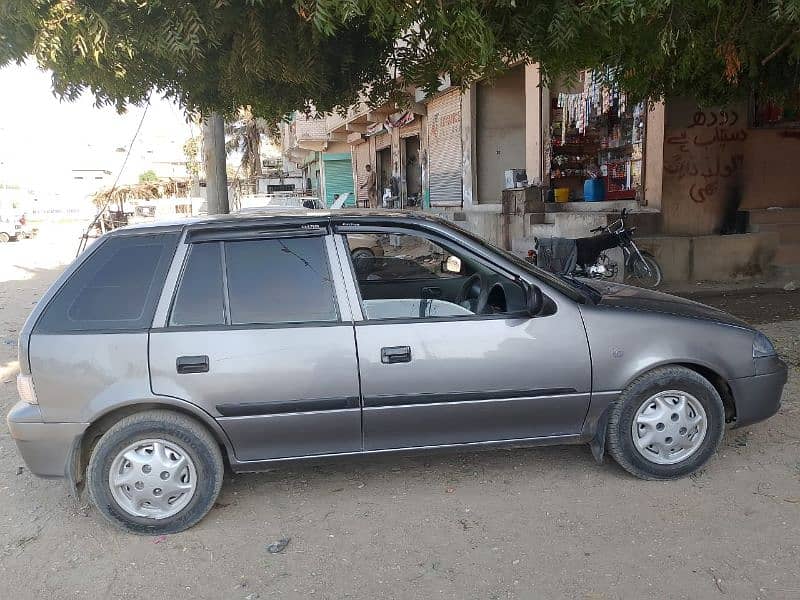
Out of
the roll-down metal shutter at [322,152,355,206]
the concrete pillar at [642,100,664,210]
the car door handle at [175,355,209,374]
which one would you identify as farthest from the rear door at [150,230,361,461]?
the roll-down metal shutter at [322,152,355,206]

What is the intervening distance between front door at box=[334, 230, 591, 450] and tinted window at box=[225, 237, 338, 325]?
20 centimetres

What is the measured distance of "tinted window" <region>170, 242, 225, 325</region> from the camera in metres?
3.35

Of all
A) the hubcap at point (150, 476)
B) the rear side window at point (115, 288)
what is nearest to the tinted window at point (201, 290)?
the rear side window at point (115, 288)

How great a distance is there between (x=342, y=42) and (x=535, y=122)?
24.2ft

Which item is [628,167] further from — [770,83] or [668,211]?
[770,83]

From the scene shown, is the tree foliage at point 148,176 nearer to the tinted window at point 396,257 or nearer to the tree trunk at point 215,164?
the tree trunk at point 215,164

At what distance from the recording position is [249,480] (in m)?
3.99

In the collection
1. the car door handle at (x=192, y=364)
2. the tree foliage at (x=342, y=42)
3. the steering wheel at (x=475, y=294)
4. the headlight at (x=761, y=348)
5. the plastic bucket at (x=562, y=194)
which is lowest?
the headlight at (x=761, y=348)

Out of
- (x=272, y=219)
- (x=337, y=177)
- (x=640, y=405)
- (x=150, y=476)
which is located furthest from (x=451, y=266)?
(x=337, y=177)

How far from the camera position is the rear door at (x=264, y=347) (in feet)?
10.8

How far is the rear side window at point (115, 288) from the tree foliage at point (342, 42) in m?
1.58

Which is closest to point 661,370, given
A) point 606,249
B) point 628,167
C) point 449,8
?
point 449,8

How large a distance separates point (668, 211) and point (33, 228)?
31.0 meters

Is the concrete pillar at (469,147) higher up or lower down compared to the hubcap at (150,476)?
higher up
